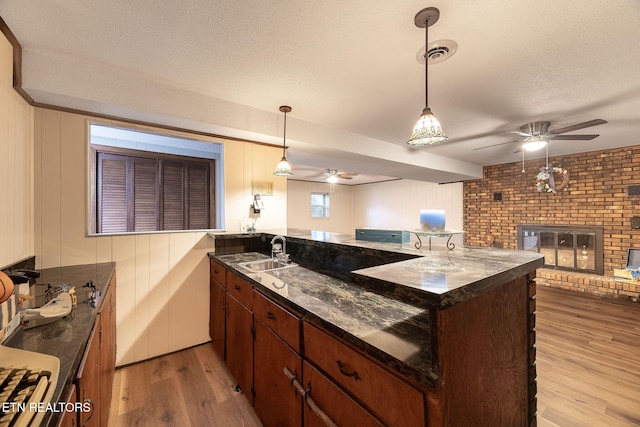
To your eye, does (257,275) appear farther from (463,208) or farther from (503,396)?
(463,208)

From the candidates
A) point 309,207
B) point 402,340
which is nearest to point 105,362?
point 402,340

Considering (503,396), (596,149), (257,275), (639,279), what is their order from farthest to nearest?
(596,149)
(639,279)
(257,275)
(503,396)

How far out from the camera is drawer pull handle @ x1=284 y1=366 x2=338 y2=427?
41.5 inches

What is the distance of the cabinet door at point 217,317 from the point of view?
2395mm

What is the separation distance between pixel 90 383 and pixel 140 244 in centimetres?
165

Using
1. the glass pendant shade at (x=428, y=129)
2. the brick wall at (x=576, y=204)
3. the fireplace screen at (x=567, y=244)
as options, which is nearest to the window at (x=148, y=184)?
the glass pendant shade at (x=428, y=129)

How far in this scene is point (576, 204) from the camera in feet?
15.3

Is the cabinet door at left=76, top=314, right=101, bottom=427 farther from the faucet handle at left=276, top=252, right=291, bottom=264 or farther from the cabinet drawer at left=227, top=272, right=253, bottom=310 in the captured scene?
the faucet handle at left=276, top=252, right=291, bottom=264

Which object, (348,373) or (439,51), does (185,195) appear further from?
(348,373)

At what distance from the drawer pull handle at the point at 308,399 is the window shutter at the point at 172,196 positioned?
3.76m

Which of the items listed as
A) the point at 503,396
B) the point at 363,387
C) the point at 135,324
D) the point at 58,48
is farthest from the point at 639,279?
the point at 58,48

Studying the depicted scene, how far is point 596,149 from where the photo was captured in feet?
14.5

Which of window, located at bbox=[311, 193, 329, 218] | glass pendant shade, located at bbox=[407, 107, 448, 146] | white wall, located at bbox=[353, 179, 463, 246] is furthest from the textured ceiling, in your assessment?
window, located at bbox=[311, 193, 329, 218]

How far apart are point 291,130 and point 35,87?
1955mm
